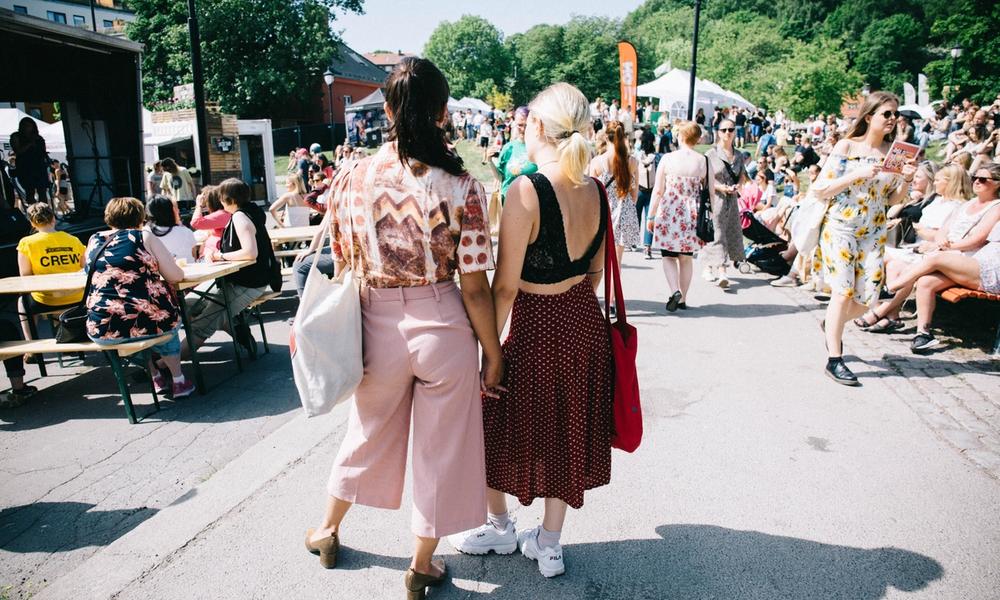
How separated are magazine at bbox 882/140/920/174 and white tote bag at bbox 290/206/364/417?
3.57 m

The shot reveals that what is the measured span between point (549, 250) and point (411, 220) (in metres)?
0.52

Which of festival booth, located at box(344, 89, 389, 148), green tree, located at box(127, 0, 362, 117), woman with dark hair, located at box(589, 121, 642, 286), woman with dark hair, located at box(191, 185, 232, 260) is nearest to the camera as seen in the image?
woman with dark hair, located at box(589, 121, 642, 286)

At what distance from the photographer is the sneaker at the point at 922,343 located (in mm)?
5195

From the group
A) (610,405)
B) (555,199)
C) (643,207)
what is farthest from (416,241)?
(643,207)

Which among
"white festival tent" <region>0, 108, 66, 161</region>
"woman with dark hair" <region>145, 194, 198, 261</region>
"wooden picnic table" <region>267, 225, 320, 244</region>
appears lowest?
"wooden picnic table" <region>267, 225, 320, 244</region>

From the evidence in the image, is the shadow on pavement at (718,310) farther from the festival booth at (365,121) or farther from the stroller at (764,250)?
the festival booth at (365,121)

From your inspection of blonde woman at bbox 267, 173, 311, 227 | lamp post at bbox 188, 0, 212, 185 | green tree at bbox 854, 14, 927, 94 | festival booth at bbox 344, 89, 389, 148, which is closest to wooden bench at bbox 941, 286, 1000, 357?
blonde woman at bbox 267, 173, 311, 227

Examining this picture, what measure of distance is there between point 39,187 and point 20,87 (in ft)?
9.43

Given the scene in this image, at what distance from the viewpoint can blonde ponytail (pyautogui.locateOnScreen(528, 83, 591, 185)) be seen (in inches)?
88.4

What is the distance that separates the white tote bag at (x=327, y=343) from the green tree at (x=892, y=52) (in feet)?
274

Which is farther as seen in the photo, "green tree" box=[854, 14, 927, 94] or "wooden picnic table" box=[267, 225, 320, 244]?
"green tree" box=[854, 14, 927, 94]

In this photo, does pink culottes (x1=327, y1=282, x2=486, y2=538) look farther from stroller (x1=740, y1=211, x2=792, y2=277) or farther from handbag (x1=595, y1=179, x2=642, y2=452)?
stroller (x1=740, y1=211, x2=792, y2=277)

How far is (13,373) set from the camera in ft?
16.2

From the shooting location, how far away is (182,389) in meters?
4.93
